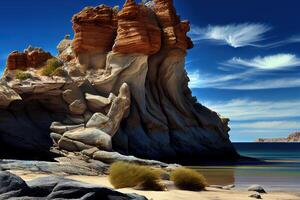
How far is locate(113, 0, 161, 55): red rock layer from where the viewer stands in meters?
43.6

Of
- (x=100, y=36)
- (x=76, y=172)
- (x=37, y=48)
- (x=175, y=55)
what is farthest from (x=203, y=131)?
(x=76, y=172)

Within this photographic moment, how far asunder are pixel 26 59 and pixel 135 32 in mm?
13836

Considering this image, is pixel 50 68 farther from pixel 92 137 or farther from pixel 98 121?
pixel 92 137

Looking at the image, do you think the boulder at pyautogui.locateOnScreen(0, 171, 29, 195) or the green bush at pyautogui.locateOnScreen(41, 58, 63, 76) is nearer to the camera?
the boulder at pyautogui.locateOnScreen(0, 171, 29, 195)

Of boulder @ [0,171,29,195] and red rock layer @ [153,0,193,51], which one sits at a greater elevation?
red rock layer @ [153,0,193,51]

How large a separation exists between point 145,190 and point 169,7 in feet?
125

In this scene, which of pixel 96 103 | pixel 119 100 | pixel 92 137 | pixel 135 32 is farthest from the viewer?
pixel 135 32

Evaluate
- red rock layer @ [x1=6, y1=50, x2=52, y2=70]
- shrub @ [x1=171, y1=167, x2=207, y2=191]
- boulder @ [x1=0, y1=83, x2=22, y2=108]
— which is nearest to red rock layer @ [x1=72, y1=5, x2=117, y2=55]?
red rock layer @ [x1=6, y1=50, x2=52, y2=70]

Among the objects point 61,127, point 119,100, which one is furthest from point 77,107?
point 119,100

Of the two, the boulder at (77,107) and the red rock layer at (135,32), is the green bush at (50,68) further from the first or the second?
the red rock layer at (135,32)

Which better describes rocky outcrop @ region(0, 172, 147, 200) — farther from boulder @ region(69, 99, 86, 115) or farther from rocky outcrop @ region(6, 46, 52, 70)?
rocky outcrop @ region(6, 46, 52, 70)

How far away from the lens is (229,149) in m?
51.2

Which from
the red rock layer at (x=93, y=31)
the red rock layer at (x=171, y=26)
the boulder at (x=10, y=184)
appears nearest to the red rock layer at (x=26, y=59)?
the red rock layer at (x=93, y=31)

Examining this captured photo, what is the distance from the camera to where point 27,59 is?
Answer: 4909cm
